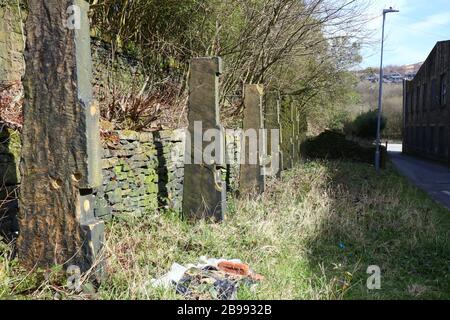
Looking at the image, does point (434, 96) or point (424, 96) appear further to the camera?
point (424, 96)

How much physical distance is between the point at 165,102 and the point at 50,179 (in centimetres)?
629

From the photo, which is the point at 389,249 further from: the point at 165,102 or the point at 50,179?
the point at 165,102

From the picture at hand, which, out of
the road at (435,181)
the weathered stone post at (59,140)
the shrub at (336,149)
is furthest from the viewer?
the shrub at (336,149)

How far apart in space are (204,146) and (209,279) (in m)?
3.00

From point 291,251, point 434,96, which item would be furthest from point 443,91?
point 291,251

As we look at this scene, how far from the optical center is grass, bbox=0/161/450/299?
392 cm

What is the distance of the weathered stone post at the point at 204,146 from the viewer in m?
6.69

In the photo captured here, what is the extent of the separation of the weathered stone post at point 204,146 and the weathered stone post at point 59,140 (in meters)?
2.92

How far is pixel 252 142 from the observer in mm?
9852

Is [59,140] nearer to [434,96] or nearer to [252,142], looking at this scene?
[252,142]

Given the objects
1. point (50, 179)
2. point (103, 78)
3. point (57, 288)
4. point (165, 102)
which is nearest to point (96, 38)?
point (103, 78)

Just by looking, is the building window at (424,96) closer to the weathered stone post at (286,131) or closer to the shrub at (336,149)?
the shrub at (336,149)

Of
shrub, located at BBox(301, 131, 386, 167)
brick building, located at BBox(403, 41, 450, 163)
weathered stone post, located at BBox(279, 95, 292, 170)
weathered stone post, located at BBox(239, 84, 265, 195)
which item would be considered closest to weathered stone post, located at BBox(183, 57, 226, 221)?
weathered stone post, located at BBox(239, 84, 265, 195)

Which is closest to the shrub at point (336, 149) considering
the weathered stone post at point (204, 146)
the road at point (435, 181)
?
the road at point (435, 181)
